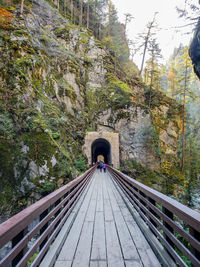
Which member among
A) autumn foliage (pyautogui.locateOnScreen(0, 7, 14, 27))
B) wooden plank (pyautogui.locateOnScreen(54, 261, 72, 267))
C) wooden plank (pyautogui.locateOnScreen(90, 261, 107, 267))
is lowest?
wooden plank (pyautogui.locateOnScreen(90, 261, 107, 267))

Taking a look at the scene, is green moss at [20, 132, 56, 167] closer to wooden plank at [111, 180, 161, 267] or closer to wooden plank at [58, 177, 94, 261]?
wooden plank at [58, 177, 94, 261]

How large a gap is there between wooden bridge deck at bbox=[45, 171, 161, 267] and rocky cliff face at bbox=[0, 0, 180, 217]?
5.11 meters

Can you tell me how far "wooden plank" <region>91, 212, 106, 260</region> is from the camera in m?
2.18

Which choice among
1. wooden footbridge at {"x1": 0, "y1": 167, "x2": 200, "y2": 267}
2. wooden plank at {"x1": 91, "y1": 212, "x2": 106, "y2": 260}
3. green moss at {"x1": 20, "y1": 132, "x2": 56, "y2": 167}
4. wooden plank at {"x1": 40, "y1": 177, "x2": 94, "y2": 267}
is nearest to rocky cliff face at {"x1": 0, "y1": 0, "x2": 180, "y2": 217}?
green moss at {"x1": 20, "y1": 132, "x2": 56, "y2": 167}

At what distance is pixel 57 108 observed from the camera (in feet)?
43.8

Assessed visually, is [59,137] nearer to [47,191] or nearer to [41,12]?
[47,191]

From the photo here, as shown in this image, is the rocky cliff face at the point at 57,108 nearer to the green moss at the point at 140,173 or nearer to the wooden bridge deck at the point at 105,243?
the green moss at the point at 140,173

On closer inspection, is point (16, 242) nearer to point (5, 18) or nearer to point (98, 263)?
point (98, 263)

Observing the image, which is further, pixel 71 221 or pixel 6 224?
pixel 71 221

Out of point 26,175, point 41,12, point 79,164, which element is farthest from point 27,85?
point 41,12

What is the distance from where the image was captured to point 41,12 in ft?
66.6

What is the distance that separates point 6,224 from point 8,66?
37.1ft

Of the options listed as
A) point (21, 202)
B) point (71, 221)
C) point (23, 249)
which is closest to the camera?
point (23, 249)

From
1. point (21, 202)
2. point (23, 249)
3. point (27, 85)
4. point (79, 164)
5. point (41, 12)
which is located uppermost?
point (41, 12)
